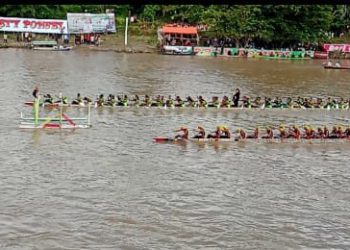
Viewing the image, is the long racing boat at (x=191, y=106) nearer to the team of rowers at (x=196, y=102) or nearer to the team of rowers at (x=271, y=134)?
the team of rowers at (x=196, y=102)

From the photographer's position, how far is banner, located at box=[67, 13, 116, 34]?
46562 millimetres

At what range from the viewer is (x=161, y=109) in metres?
24.9

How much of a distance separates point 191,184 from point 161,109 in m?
9.36

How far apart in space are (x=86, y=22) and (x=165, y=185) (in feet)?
107

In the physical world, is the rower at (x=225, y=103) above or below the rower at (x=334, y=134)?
above

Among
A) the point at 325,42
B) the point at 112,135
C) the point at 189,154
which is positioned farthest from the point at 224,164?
the point at 325,42

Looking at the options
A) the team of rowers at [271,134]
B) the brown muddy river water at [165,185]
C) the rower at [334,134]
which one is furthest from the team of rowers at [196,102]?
the rower at [334,134]

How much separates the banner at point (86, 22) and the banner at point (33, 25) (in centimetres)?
52

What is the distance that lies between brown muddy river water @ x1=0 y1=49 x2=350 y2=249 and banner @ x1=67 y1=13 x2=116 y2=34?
19.6 meters

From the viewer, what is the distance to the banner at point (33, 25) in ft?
151

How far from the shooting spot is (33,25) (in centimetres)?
4631

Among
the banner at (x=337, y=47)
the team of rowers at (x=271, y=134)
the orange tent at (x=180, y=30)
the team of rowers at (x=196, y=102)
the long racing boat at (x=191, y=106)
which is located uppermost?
the orange tent at (x=180, y=30)

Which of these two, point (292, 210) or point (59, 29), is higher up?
point (59, 29)

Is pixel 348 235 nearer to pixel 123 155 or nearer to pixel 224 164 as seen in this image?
pixel 224 164
